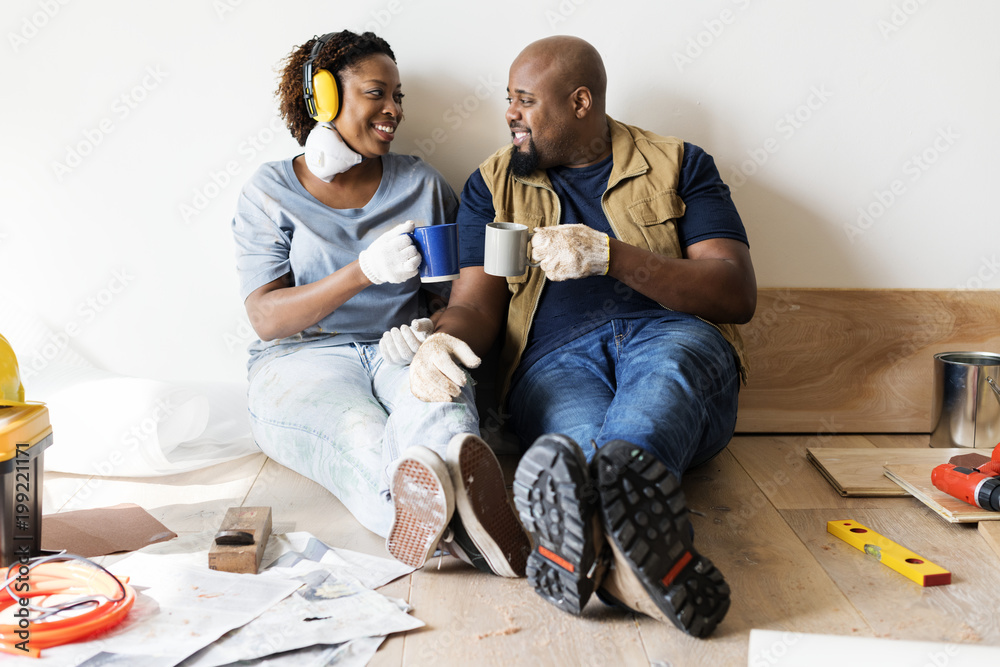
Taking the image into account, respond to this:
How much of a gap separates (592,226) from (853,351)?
101 cm

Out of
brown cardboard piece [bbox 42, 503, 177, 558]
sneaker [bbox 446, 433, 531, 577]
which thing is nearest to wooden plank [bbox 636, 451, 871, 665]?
sneaker [bbox 446, 433, 531, 577]

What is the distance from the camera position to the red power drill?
1772 mm

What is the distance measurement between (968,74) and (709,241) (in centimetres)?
106

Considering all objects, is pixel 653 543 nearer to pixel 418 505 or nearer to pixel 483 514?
pixel 483 514

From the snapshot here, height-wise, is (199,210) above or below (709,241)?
above

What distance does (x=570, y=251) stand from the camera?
180cm

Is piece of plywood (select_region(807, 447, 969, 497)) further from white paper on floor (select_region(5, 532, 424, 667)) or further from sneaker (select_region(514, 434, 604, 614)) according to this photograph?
white paper on floor (select_region(5, 532, 424, 667))

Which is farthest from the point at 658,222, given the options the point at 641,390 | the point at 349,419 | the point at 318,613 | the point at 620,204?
the point at 318,613

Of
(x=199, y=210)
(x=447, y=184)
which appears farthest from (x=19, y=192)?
(x=447, y=184)

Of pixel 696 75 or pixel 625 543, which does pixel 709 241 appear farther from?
pixel 625 543

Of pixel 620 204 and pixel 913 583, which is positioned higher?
pixel 620 204

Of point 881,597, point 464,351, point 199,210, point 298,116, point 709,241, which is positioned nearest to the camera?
point 881,597

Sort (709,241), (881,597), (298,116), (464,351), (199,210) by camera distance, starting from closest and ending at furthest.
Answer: (881,597) → (464,351) → (709,241) → (298,116) → (199,210)

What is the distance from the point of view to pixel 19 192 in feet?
7.64
